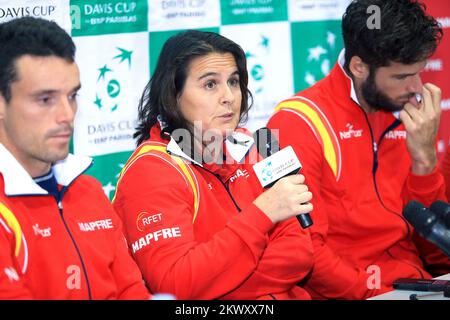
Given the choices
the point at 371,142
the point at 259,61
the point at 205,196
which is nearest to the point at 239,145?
the point at 205,196

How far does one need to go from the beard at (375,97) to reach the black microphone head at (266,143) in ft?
1.72

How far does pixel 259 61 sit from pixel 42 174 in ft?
5.81

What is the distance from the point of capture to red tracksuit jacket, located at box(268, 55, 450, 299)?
2807mm

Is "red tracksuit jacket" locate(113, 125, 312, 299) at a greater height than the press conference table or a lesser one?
greater

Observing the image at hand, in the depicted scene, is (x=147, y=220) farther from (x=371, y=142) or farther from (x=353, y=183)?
(x=371, y=142)

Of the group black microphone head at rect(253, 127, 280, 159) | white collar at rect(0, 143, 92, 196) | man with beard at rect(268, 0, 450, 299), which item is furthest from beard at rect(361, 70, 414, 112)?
white collar at rect(0, 143, 92, 196)

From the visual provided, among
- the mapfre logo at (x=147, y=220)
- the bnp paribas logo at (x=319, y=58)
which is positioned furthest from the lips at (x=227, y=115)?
the bnp paribas logo at (x=319, y=58)

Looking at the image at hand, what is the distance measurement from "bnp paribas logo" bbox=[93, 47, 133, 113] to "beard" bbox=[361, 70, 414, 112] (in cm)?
106

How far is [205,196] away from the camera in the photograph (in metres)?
2.41

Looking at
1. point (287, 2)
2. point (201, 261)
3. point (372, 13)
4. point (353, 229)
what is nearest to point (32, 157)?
point (201, 261)

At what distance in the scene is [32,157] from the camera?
202cm

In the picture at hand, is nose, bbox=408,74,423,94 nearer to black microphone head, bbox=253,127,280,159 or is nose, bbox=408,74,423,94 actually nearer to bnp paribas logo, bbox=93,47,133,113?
black microphone head, bbox=253,127,280,159

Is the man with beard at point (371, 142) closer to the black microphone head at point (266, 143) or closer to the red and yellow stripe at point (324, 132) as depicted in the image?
the red and yellow stripe at point (324, 132)

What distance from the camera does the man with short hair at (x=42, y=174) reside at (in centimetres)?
194
